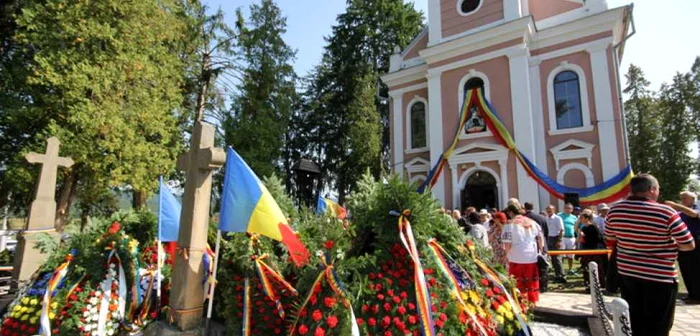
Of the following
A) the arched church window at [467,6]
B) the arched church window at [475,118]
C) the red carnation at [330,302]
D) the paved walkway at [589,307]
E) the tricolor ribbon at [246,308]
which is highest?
the arched church window at [467,6]

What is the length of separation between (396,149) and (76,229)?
14480mm

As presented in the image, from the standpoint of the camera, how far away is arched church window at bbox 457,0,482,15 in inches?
620

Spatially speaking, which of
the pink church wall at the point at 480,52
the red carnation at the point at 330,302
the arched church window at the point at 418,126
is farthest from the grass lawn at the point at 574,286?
the arched church window at the point at 418,126

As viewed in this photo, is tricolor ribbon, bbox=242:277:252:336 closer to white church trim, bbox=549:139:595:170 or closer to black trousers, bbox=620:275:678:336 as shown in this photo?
black trousers, bbox=620:275:678:336

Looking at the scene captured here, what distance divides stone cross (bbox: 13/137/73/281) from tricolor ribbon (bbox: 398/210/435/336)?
20.1 ft

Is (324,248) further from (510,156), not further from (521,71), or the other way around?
(521,71)

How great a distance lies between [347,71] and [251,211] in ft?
75.0

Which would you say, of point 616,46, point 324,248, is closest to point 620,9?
point 616,46

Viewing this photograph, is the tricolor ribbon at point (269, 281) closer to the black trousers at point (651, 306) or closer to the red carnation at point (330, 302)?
the red carnation at point (330, 302)

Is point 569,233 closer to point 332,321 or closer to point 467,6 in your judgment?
point 332,321

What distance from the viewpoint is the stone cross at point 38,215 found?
240 inches

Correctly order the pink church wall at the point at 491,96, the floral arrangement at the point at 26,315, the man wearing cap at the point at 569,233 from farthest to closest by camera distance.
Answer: the pink church wall at the point at 491,96 → the man wearing cap at the point at 569,233 → the floral arrangement at the point at 26,315

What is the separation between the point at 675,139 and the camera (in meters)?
27.1

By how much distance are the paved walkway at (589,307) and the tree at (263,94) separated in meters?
13.6
